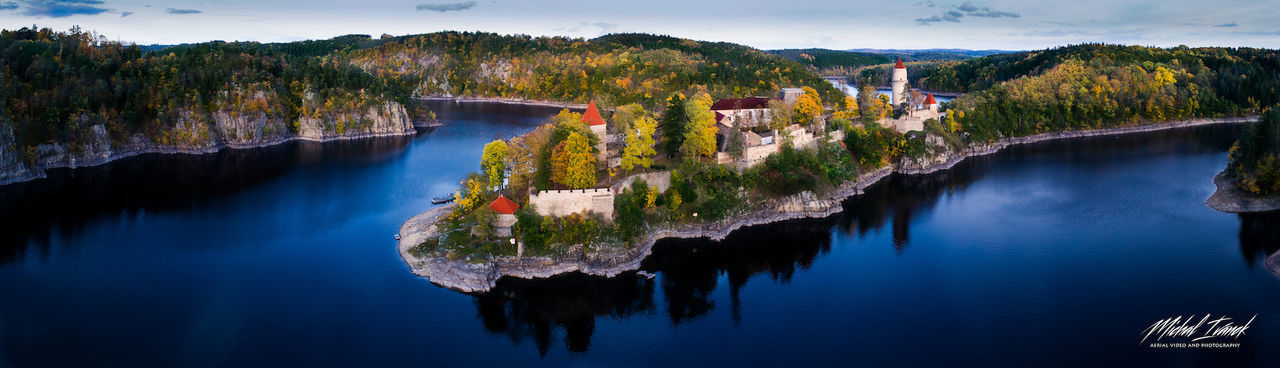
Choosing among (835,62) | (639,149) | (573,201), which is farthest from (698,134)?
(835,62)

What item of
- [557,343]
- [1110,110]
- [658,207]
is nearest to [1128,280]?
[658,207]

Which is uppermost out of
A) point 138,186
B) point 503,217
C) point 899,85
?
point 899,85

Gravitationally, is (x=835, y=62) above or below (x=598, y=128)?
above

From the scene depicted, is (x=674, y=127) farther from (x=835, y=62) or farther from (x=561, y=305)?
(x=835, y=62)

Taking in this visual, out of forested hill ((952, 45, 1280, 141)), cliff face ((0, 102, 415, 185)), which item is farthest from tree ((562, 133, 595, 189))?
forested hill ((952, 45, 1280, 141))

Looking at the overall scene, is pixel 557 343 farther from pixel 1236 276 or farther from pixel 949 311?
pixel 1236 276

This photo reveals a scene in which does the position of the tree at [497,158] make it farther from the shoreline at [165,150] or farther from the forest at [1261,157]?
the forest at [1261,157]

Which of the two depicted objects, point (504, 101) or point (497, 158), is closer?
point (497, 158)
